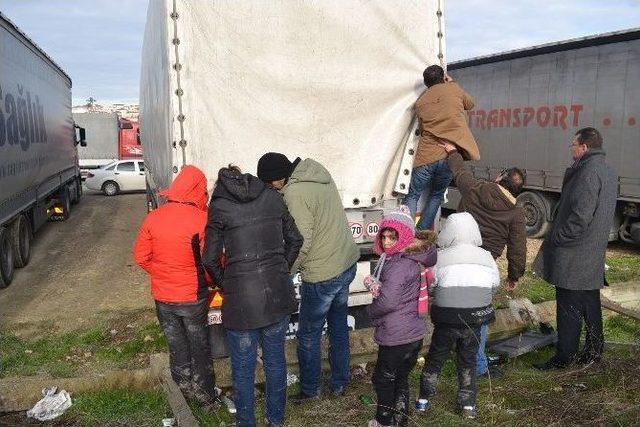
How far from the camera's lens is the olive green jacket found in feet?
13.3

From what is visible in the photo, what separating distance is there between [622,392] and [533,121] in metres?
8.15

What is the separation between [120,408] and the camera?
4.35 m

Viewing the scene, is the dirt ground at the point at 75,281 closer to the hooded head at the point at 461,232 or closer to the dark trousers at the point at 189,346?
the dark trousers at the point at 189,346

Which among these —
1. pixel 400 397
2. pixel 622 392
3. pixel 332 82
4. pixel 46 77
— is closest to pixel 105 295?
pixel 332 82

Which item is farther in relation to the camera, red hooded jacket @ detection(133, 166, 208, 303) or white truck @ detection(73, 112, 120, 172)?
white truck @ detection(73, 112, 120, 172)

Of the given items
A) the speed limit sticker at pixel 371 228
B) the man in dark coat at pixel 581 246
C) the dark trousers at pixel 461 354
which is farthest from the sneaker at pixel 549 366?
the speed limit sticker at pixel 371 228

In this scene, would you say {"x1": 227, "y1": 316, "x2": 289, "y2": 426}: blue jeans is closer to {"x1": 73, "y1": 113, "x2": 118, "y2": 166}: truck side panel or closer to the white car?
the white car

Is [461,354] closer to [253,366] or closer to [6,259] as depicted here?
[253,366]

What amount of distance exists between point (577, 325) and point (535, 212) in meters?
7.55

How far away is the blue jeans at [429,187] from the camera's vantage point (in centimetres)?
518

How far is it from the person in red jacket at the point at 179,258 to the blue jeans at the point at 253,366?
1.83ft

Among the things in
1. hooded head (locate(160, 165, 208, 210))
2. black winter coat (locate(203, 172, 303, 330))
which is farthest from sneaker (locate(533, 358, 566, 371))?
hooded head (locate(160, 165, 208, 210))

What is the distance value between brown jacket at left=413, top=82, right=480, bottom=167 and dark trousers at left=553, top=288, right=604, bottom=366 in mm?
1457

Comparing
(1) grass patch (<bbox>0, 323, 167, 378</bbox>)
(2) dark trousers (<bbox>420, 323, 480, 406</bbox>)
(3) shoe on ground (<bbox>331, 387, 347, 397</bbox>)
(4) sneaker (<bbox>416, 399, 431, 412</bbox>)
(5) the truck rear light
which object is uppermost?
(5) the truck rear light
